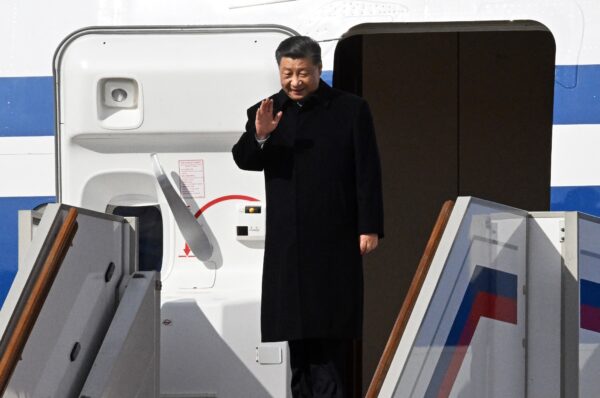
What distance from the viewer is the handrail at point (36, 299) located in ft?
11.8

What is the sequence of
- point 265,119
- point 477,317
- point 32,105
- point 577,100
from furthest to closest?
point 32,105 < point 577,100 < point 265,119 < point 477,317


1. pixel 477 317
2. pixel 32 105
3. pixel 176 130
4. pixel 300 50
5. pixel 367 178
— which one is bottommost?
pixel 477 317

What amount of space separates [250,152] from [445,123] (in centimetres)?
266

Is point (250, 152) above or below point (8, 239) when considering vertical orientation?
above

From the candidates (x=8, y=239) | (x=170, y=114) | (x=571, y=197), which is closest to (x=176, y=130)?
(x=170, y=114)

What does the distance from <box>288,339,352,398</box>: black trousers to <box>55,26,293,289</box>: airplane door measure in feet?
3.59

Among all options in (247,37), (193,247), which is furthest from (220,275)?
(247,37)

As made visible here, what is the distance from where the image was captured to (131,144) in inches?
222

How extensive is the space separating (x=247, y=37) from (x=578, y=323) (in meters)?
2.00

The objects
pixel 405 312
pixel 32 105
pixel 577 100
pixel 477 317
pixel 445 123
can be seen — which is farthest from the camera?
pixel 445 123

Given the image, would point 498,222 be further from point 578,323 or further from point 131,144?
point 131,144

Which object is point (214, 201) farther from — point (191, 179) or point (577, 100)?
point (577, 100)

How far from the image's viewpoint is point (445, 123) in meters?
7.01

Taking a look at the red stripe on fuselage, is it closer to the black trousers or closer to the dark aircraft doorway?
the black trousers
